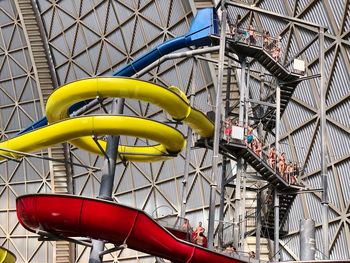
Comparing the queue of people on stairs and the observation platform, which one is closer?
the queue of people on stairs

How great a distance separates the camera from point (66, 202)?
69.8 feet

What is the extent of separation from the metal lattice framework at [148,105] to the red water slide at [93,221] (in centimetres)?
293

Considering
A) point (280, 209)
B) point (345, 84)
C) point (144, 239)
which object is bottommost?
point (144, 239)

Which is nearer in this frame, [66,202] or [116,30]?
[66,202]

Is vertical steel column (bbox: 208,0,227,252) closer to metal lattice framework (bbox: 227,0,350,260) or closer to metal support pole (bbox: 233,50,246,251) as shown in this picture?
metal support pole (bbox: 233,50,246,251)

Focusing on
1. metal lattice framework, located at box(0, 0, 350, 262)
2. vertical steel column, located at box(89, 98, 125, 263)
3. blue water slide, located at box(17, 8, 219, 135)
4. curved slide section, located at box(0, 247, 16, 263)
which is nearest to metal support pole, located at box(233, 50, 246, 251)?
blue water slide, located at box(17, 8, 219, 135)

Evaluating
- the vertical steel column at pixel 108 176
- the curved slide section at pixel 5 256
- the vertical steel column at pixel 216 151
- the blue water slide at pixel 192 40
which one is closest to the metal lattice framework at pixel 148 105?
the vertical steel column at pixel 108 176

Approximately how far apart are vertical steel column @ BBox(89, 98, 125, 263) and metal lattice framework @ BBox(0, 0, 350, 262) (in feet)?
2.64

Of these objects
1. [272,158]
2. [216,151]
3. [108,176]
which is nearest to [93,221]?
[108,176]

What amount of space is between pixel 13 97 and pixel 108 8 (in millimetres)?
13599

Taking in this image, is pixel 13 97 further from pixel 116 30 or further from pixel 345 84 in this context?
pixel 345 84

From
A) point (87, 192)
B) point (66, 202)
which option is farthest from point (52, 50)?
point (66, 202)

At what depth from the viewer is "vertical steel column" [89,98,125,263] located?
77.4 feet

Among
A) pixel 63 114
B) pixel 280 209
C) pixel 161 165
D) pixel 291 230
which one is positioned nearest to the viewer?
pixel 63 114
